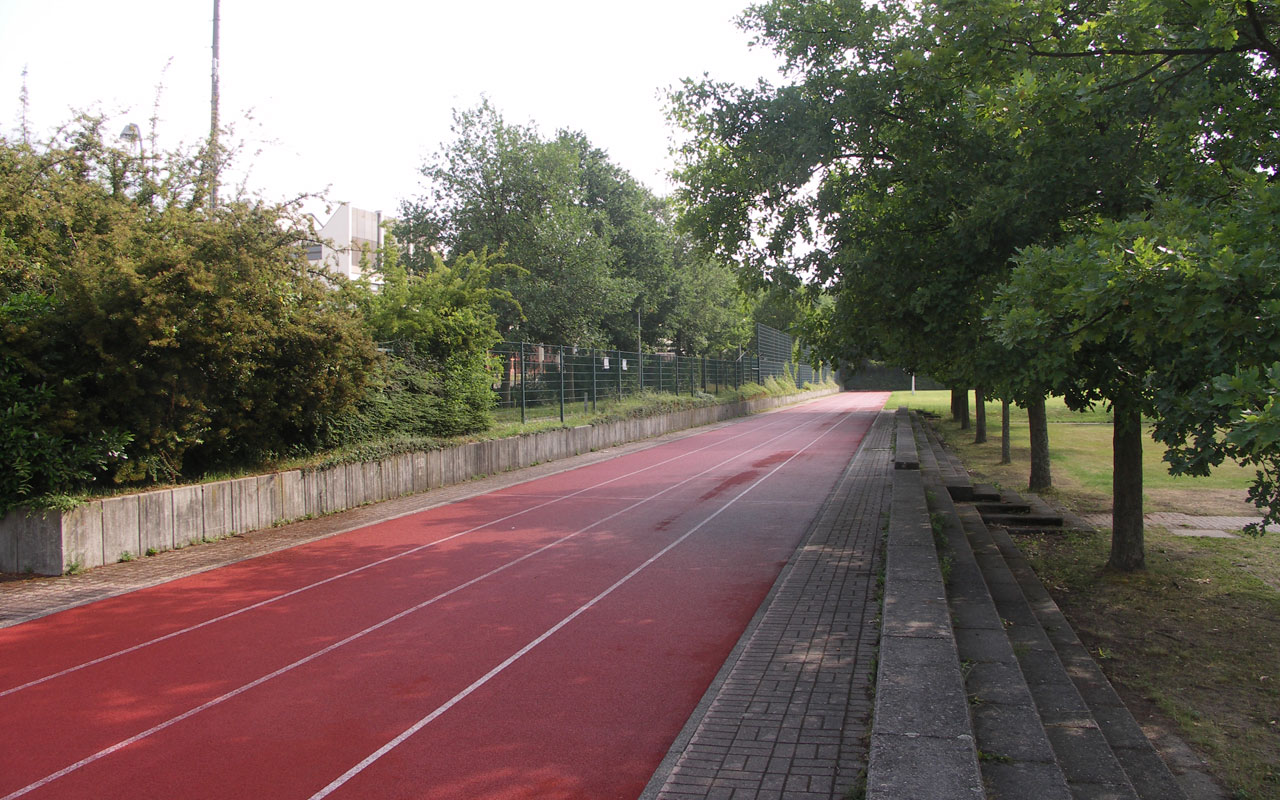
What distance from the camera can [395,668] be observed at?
6.64 m

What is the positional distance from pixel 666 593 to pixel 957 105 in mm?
7381

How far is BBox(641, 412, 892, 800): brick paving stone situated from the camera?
4.46 meters

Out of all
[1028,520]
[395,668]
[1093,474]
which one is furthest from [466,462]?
[1093,474]

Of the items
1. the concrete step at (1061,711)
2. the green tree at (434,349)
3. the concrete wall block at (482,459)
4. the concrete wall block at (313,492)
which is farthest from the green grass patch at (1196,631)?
the green tree at (434,349)

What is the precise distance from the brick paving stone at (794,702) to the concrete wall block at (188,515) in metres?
7.70

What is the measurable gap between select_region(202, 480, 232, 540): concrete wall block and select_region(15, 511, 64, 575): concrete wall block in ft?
6.71

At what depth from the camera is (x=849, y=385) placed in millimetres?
106188

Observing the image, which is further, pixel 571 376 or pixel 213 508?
pixel 571 376

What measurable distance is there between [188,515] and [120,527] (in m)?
0.99

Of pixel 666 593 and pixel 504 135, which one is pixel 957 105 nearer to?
pixel 666 593

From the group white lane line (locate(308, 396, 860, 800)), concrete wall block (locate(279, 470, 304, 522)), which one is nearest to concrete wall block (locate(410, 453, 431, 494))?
concrete wall block (locate(279, 470, 304, 522))

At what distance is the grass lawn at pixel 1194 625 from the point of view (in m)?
5.89

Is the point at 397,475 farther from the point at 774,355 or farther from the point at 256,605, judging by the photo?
the point at 774,355

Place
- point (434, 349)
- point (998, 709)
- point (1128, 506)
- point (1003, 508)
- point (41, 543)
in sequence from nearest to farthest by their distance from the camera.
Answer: point (998, 709), point (41, 543), point (1128, 506), point (1003, 508), point (434, 349)
